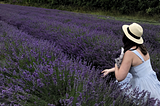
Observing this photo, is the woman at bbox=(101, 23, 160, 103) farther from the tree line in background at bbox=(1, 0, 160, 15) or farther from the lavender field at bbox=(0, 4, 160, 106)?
the tree line in background at bbox=(1, 0, 160, 15)

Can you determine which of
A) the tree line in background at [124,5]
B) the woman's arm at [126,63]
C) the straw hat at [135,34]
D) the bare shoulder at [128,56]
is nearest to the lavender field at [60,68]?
the woman's arm at [126,63]

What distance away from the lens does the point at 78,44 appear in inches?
124

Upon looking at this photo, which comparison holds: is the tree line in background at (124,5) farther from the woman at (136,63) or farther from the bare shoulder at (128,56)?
A: the bare shoulder at (128,56)

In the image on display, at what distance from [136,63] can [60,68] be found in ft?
3.08

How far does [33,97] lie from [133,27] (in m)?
1.36

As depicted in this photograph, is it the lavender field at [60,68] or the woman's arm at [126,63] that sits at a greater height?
the woman's arm at [126,63]

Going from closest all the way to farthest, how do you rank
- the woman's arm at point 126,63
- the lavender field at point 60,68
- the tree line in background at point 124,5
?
the lavender field at point 60,68 < the woman's arm at point 126,63 < the tree line in background at point 124,5

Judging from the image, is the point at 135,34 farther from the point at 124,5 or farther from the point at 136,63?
the point at 124,5

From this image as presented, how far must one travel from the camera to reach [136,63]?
1.55 metres

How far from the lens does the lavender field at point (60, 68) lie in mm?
1125

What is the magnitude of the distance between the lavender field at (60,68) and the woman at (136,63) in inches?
8.8

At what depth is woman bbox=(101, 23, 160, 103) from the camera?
1.49 m

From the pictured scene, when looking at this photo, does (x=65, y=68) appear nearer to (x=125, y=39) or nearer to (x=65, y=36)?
(x=125, y=39)

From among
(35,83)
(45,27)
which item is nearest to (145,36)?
(45,27)
